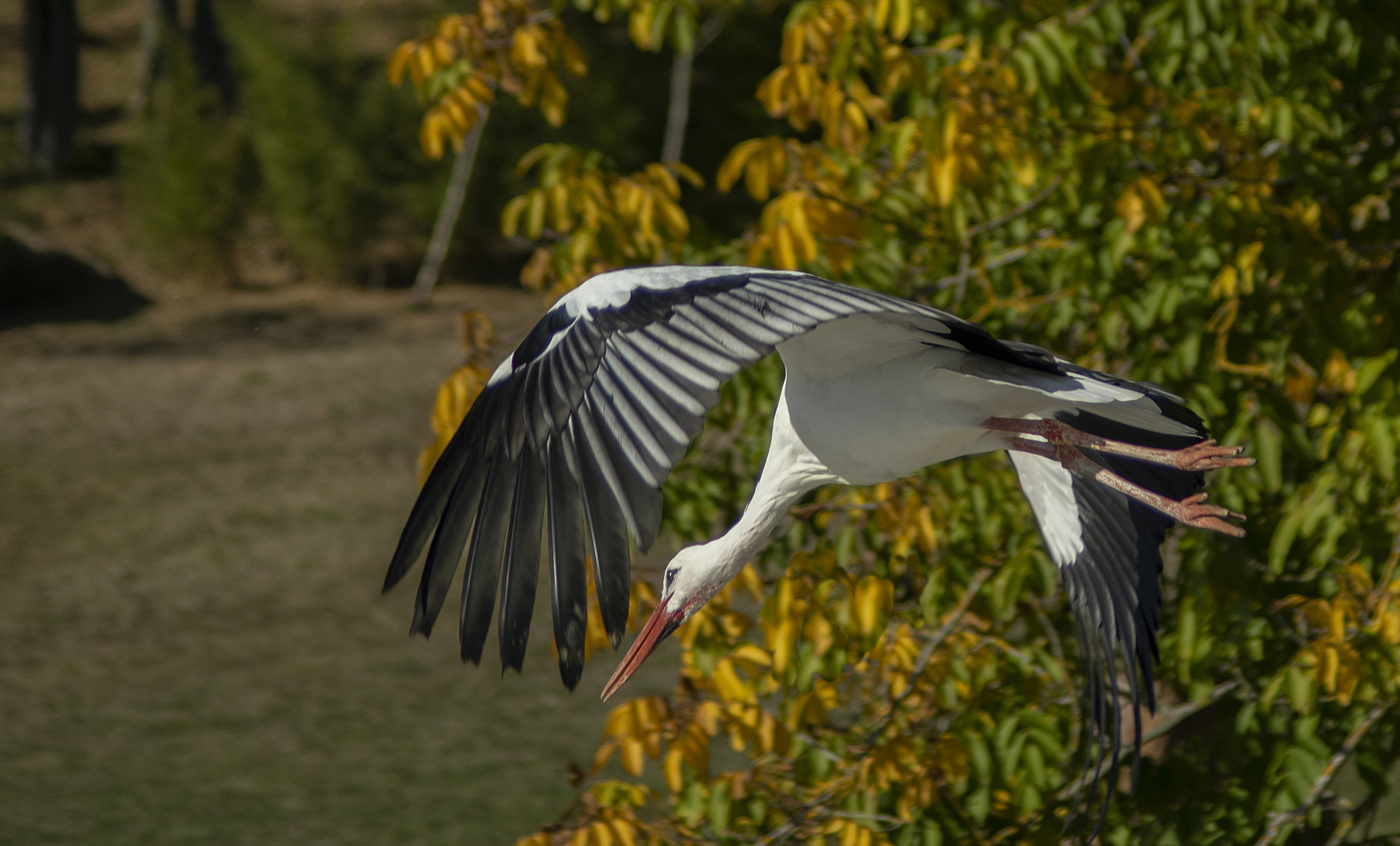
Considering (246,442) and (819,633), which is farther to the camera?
(246,442)

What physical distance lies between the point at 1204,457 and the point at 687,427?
113cm

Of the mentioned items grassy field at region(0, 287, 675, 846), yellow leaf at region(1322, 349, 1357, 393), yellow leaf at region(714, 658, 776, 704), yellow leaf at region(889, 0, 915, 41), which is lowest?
grassy field at region(0, 287, 675, 846)

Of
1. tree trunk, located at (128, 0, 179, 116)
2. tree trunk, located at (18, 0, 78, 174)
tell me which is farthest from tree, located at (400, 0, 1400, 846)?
tree trunk, located at (18, 0, 78, 174)

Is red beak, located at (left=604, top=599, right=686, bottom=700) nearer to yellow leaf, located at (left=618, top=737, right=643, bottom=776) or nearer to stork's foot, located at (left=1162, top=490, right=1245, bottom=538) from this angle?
yellow leaf, located at (left=618, top=737, right=643, bottom=776)

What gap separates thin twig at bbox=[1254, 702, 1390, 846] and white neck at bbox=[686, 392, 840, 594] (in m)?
1.29

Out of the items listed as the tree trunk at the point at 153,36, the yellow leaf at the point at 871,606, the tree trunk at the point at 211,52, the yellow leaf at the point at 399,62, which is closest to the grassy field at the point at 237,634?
the yellow leaf at the point at 399,62

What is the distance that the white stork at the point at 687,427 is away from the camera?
179 cm

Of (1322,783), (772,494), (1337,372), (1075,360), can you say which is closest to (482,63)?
(772,494)

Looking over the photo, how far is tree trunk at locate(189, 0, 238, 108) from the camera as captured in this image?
54.6 feet

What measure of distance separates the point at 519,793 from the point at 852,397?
3827 mm

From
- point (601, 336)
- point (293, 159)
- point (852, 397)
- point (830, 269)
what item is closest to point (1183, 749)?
point (830, 269)

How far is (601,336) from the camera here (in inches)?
76.6

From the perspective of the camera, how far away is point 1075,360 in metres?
3.27

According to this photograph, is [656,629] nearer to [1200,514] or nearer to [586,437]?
[586,437]
